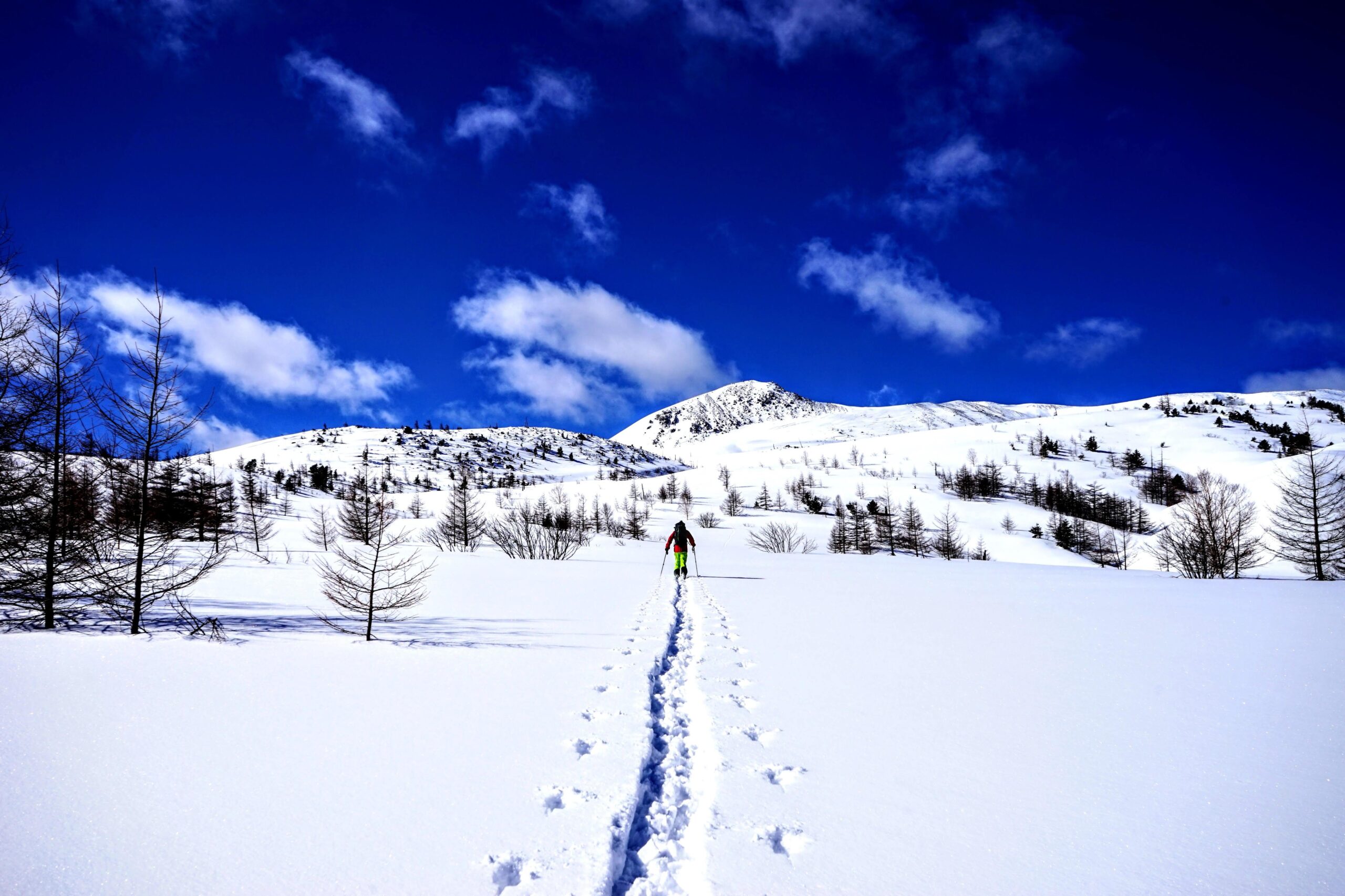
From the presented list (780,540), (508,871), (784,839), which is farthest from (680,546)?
(780,540)

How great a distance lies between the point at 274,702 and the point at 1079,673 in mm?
9719

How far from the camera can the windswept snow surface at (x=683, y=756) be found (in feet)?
9.86

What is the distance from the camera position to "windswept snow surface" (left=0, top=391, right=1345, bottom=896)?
9.86 ft

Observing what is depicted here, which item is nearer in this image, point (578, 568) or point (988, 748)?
point (988, 748)

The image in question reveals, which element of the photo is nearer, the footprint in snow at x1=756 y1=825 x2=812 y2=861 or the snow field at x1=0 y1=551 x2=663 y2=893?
→ the snow field at x1=0 y1=551 x2=663 y2=893

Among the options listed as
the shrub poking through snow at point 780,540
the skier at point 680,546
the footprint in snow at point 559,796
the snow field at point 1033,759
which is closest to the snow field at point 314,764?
the footprint in snow at point 559,796

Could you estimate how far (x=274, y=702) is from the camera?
543cm

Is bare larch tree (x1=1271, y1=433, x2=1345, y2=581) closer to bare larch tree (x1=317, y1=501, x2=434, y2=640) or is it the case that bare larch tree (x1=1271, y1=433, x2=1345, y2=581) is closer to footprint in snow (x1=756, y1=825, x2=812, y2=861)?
footprint in snow (x1=756, y1=825, x2=812, y2=861)

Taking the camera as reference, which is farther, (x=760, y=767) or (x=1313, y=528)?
(x=1313, y=528)

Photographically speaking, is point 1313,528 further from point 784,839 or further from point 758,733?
point 784,839

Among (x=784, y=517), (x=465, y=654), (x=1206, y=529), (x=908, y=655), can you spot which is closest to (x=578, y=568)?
(x=465, y=654)

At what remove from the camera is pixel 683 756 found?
15.0ft

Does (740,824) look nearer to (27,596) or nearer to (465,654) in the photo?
(465,654)

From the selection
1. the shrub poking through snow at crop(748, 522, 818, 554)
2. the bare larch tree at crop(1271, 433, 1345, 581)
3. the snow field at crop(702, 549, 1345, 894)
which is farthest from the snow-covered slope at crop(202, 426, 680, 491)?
the snow field at crop(702, 549, 1345, 894)
